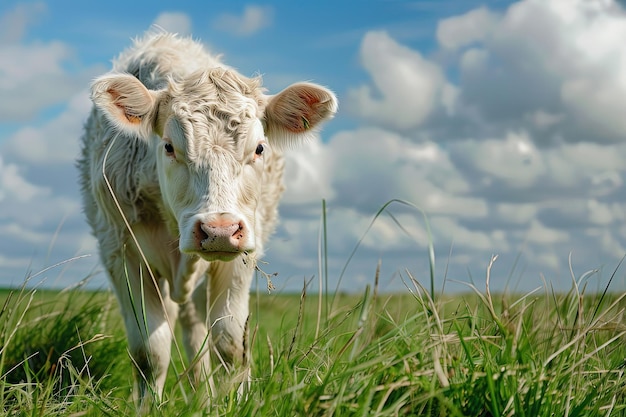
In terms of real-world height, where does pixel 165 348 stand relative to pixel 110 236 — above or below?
below

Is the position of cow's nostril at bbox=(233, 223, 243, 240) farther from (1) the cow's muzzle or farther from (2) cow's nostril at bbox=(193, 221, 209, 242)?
(2) cow's nostril at bbox=(193, 221, 209, 242)

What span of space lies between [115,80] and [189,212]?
1255 millimetres

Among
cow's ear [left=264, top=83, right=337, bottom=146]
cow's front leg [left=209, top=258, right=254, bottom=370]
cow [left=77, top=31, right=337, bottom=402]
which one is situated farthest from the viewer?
cow's front leg [left=209, top=258, right=254, bottom=370]

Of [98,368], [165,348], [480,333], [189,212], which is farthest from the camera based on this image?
[98,368]

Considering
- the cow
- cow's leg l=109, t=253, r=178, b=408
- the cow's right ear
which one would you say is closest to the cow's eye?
the cow

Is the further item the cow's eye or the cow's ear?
the cow's ear

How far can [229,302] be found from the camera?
19.3 ft

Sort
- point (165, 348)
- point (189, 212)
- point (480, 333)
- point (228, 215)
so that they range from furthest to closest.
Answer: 1. point (165, 348)
2. point (189, 212)
3. point (228, 215)
4. point (480, 333)

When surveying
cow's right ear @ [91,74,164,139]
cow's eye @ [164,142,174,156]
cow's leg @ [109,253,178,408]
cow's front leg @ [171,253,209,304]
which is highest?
cow's right ear @ [91,74,164,139]

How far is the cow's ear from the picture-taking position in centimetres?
555

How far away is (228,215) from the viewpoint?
4.43 meters

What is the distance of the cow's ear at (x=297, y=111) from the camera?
5555 millimetres

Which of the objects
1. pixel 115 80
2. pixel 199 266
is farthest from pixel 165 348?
pixel 115 80

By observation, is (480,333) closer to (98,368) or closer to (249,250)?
(249,250)
